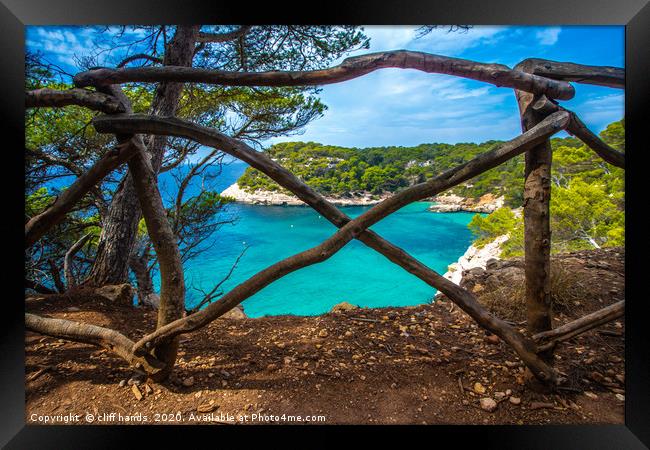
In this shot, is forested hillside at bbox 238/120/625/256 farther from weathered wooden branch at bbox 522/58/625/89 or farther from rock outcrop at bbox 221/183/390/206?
weathered wooden branch at bbox 522/58/625/89

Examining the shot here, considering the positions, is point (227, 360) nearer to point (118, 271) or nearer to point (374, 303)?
point (118, 271)

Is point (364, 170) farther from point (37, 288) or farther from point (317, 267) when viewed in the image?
point (317, 267)

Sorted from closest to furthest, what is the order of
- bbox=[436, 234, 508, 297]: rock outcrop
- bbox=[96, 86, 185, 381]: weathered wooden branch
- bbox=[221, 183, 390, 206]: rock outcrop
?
bbox=[96, 86, 185, 381]: weathered wooden branch, bbox=[221, 183, 390, 206]: rock outcrop, bbox=[436, 234, 508, 297]: rock outcrop

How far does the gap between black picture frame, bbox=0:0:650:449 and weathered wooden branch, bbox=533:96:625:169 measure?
0.07 m

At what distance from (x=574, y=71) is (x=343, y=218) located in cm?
119

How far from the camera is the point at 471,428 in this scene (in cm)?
132

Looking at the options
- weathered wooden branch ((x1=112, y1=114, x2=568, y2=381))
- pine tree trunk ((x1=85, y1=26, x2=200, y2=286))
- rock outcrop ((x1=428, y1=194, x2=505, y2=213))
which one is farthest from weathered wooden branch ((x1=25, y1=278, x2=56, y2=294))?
rock outcrop ((x1=428, y1=194, x2=505, y2=213))

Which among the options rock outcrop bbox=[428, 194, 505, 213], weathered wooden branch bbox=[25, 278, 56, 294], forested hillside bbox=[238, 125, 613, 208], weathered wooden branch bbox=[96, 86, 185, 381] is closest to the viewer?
weathered wooden branch bbox=[96, 86, 185, 381]

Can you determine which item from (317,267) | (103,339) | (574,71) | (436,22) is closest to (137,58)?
(103,339)

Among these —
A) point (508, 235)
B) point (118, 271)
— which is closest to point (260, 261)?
point (508, 235)

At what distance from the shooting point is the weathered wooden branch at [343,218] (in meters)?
1.21

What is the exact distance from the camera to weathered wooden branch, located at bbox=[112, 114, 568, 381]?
3.98ft

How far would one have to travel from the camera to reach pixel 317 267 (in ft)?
41.7

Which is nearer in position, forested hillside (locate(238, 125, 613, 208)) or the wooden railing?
the wooden railing
